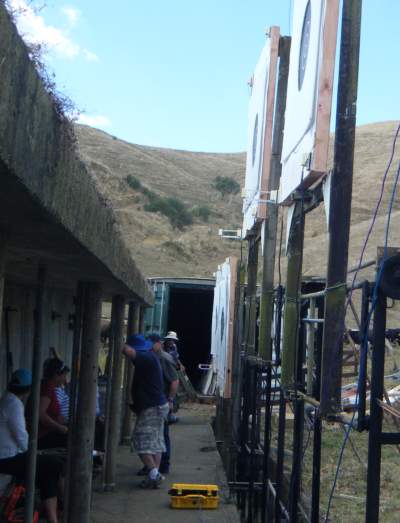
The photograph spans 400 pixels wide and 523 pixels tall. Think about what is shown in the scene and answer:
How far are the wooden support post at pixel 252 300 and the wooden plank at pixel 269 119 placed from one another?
1.44 m

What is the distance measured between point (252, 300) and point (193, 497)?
2142 millimetres

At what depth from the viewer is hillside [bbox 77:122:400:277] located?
131ft

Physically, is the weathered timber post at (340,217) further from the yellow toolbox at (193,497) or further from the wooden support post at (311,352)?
the yellow toolbox at (193,497)

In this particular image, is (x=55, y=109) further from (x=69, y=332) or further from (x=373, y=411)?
(x=69, y=332)

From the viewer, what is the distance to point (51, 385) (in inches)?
277

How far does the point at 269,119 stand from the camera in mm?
7066

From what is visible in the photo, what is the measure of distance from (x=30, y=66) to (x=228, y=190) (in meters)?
63.2

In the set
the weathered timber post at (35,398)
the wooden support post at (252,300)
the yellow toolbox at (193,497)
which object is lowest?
the yellow toolbox at (193,497)

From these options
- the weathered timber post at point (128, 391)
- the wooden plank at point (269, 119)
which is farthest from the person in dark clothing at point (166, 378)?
the wooden plank at point (269, 119)

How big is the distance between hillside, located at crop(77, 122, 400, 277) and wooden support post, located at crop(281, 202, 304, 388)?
18585 millimetres

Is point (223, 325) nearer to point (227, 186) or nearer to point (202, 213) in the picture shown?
point (202, 213)

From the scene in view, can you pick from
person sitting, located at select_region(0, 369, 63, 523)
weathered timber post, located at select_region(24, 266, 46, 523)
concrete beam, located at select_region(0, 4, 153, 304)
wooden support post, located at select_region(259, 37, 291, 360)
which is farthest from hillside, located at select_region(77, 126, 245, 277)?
concrete beam, located at select_region(0, 4, 153, 304)

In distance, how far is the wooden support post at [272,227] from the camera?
678 centimetres

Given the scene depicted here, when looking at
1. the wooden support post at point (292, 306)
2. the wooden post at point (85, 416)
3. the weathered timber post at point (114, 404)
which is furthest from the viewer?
the weathered timber post at point (114, 404)
